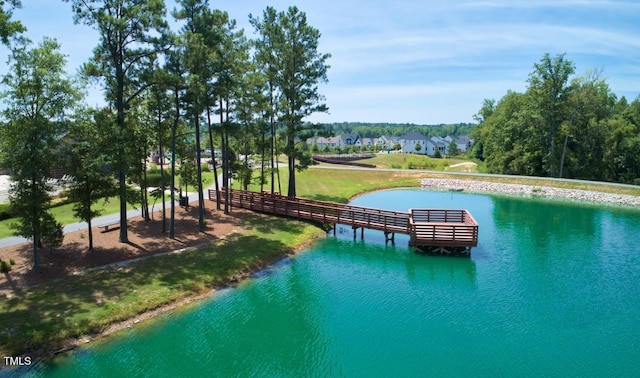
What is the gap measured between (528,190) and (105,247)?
50286 millimetres

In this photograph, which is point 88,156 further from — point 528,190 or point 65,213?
point 528,190

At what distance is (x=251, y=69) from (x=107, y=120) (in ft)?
44.1

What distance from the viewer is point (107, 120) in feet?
69.2

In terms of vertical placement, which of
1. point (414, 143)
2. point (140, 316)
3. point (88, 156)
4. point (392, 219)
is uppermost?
point (414, 143)

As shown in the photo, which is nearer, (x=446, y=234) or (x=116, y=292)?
(x=116, y=292)

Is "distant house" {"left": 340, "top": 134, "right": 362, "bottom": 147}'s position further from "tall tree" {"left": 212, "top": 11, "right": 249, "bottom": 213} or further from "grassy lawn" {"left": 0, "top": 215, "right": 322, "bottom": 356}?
"grassy lawn" {"left": 0, "top": 215, "right": 322, "bottom": 356}

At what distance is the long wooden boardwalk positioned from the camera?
26.1 metres

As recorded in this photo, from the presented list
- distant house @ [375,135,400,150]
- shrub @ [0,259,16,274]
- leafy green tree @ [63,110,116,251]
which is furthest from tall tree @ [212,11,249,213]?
distant house @ [375,135,400,150]

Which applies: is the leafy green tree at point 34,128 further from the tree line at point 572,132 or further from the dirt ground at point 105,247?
the tree line at point 572,132

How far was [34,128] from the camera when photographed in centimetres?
1803

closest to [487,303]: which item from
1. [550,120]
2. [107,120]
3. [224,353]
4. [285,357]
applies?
[285,357]

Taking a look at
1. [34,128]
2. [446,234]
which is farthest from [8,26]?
[446,234]

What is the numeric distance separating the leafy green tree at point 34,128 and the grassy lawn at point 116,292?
12.2 feet

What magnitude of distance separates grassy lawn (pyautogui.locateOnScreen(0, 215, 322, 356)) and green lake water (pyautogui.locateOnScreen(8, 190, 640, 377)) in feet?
3.64
